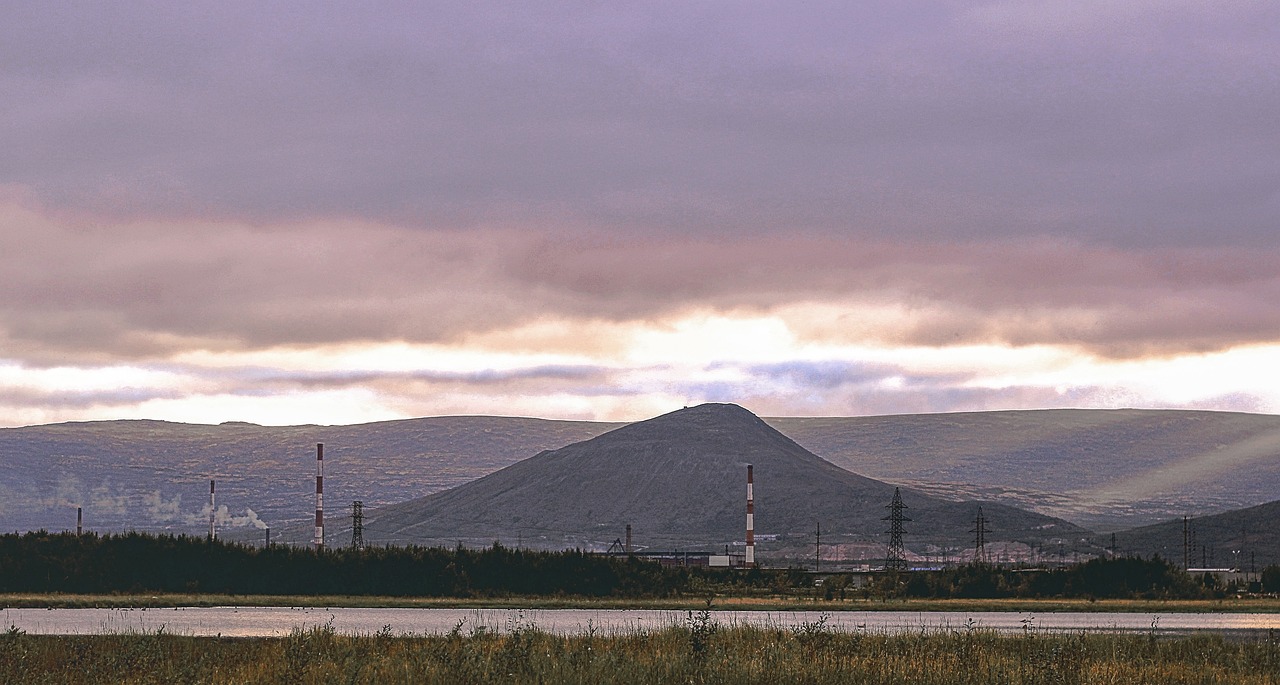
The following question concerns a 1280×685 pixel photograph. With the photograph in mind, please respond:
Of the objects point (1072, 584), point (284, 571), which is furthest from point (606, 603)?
point (1072, 584)

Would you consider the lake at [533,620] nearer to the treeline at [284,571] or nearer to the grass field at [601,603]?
the grass field at [601,603]

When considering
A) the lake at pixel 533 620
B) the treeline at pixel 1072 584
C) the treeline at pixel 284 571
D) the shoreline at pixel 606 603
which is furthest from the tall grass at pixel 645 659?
the treeline at pixel 1072 584

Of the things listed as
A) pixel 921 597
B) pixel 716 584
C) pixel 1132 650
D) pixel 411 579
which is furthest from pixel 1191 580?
pixel 1132 650

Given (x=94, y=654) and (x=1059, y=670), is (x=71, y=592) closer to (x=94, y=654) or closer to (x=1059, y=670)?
(x=94, y=654)

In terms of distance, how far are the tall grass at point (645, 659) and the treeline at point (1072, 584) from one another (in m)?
49.2

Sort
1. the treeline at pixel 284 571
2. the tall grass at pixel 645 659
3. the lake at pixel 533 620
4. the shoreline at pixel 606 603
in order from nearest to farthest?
the tall grass at pixel 645 659 < the lake at pixel 533 620 < the shoreline at pixel 606 603 < the treeline at pixel 284 571

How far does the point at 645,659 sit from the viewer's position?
100 ft

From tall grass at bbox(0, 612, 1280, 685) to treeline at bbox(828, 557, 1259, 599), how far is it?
49.2m

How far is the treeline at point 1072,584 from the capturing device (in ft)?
283

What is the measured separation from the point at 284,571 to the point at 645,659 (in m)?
53.5

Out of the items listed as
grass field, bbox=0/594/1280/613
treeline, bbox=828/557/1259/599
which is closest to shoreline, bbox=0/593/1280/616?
grass field, bbox=0/594/1280/613

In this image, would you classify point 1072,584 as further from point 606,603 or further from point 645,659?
point 645,659

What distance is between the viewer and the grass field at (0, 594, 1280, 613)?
66062mm

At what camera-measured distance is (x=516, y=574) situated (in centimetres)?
8288
